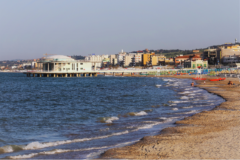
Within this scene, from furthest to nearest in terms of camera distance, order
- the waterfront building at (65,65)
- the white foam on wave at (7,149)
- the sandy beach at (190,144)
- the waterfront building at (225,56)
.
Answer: the waterfront building at (225,56)
the waterfront building at (65,65)
the white foam on wave at (7,149)
the sandy beach at (190,144)

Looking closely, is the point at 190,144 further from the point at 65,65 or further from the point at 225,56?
the point at 225,56

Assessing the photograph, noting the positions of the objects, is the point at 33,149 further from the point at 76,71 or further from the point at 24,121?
the point at 76,71

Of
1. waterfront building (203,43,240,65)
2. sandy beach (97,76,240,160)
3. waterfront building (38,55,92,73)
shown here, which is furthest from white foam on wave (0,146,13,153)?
waterfront building (203,43,240,65)

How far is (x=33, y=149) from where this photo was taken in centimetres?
1242

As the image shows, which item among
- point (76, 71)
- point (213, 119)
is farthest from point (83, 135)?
point (76, 71)

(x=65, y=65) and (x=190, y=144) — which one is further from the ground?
(x=65, y=65)

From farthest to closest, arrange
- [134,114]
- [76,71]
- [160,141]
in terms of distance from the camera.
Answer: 1. [76,71]
2. [134,114]
3. [160,141]

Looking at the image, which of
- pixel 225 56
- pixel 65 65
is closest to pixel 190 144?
pixel 65 65

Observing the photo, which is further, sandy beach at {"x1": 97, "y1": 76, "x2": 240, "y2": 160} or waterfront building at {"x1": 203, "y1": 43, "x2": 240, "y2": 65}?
waterfront building at {"x1": 203, "y1": 43, "x2": 240, "y2": 65}

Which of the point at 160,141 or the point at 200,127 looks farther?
the point at 200,127

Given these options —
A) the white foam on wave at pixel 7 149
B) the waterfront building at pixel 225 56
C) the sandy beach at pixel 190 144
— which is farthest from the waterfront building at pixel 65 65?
the white foam on wave at pixel 7 149

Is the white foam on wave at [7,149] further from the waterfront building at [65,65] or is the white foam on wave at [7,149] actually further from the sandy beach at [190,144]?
the waterfront building at [65,65]

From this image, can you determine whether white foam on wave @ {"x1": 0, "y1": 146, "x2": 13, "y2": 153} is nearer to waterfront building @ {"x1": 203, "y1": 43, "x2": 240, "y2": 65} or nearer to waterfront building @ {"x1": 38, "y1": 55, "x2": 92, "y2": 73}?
waterfront building @ {"x1": 38, "y1": 55, "x2": 92, "y2": 73}

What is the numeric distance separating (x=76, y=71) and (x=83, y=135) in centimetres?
11523
